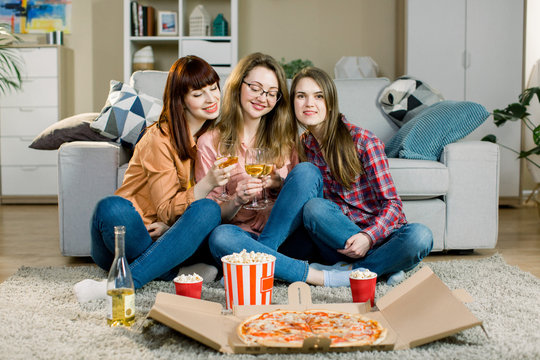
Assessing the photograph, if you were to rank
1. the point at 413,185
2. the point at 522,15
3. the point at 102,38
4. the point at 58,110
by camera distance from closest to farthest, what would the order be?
the point at 413,185
the point at 522,15
the point at 58,110
the point at 102,38

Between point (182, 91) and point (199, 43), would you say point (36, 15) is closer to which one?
point (199, 43)

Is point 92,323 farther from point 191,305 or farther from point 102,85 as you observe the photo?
point 102,85

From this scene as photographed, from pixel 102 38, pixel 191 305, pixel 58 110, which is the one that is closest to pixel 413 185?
pixel 191 305

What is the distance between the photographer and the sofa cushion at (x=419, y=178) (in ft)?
8.45

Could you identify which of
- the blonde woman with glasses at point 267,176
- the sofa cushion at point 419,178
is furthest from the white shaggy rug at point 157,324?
the sofa cushion at point 419,178

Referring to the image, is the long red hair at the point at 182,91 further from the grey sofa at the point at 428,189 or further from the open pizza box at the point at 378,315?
the open pizza box at the point at 378,315

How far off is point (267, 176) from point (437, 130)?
3.59 ft

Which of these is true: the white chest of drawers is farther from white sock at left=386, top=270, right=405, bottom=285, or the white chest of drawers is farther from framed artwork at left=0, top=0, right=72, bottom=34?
white sock at left=386, top=270, right=405, bottom=285

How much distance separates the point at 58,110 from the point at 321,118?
327 cm

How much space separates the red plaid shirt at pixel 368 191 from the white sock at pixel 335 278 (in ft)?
0.53

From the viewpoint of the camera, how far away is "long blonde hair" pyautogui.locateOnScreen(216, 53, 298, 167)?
6.97 ft

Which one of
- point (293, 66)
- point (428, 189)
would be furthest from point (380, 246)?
point (293, 66)

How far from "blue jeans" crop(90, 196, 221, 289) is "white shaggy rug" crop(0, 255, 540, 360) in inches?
3.9

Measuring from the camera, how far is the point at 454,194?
2641mm
